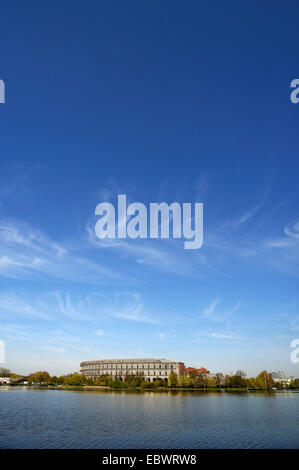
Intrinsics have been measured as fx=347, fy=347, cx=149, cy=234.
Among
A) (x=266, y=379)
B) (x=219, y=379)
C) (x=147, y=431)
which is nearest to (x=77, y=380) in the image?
(x=219, y=379)

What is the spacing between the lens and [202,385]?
163625 millimetres

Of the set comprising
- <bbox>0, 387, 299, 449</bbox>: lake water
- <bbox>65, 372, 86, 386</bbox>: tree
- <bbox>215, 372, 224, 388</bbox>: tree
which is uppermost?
<bbox>0, 387, 299, 449</bbox>: lake water

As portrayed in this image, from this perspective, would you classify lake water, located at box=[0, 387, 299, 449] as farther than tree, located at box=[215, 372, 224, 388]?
No

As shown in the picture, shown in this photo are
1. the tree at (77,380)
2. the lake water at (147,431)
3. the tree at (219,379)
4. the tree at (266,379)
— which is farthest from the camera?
the tree at (77,380)

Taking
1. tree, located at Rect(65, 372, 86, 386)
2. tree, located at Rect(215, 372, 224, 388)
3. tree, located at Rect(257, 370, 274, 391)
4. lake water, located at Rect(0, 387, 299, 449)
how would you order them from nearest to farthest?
lake water, located at Rect(0, 387, 299, 449)
tree, located at Rect(257, 370, 274, 391)
tree, located at Rect(215, 372, 224, 388)
tree, located at Rect(65, 372, 86, 386)

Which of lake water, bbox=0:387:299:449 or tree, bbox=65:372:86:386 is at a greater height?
lake water, bbox=0:387:299:449

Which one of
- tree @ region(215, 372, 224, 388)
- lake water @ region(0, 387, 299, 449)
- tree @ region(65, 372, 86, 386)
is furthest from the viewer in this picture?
tree @ region(65, 372, 86, 386)

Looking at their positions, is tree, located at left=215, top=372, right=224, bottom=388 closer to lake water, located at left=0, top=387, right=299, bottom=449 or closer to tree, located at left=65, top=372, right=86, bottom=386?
tree, located at left=65, top=372, right=86, bottom=386

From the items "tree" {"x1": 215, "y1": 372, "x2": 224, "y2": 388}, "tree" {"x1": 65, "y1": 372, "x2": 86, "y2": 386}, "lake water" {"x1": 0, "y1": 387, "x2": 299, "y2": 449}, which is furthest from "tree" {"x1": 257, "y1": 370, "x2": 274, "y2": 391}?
"lake water" {"x1": 0, "y1": 387, "x2": 299, "y2": 449}

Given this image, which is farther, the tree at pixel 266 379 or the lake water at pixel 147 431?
the tree at pixel 266 379

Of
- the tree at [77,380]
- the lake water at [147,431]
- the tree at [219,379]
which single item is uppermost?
the lake water at [147,431]

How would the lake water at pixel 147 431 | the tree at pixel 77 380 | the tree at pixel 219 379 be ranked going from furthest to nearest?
the tree at pixel 77 380, the tree at pixel 219 379, the lake water at pixel 147 431

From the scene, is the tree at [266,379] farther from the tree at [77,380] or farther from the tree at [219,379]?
the tree at [77,380]

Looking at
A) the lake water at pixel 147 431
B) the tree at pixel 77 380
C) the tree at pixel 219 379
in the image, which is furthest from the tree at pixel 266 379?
the lake water at pixel 147 431
